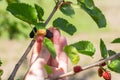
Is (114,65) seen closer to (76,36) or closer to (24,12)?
(24,12)

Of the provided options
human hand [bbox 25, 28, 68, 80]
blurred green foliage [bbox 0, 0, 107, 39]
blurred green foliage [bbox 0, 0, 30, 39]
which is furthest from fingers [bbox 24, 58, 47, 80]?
blurred green foliage [bbox 0, 0, 107, 39]

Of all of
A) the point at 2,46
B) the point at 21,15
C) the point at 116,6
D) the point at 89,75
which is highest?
the point at 21,15

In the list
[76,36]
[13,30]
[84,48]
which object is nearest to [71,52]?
[84,48]

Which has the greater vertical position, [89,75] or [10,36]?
[10,36]

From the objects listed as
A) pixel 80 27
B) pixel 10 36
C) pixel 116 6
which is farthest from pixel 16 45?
pixel 116 6

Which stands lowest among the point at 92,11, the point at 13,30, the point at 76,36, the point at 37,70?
the point at 76,36

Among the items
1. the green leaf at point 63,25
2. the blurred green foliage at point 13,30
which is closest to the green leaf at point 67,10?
the green leaf at point 63,25

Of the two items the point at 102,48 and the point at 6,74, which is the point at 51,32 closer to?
the point at 102,48

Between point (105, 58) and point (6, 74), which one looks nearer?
point (105, 58)
